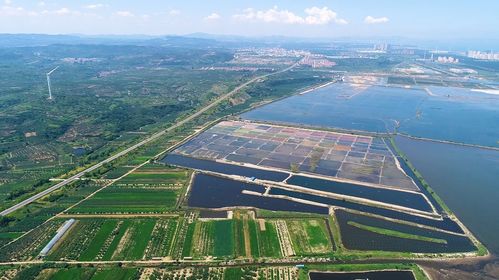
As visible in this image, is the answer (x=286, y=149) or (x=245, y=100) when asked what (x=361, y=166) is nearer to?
(x=286, y=149)

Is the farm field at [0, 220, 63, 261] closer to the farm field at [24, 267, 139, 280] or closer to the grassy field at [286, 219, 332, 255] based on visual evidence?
the farm field at [24, 267, 139, 280]

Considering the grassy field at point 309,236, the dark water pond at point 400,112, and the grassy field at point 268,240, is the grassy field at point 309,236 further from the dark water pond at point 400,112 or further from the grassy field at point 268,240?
the dark water pond at point 400,112

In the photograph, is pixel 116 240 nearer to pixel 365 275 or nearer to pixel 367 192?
pixel 365 275

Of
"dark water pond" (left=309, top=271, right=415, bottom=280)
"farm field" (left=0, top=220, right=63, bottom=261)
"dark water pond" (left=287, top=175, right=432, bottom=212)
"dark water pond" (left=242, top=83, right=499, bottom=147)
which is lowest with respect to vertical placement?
"dark water pond" (left=309, top=271, right=415, bottom=280)

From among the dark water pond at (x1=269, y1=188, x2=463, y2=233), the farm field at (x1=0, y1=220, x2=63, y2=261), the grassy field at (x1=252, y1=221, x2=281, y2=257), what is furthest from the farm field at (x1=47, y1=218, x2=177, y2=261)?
the dark water pond at (x1=269, y1=188, x2=463, y2=233)

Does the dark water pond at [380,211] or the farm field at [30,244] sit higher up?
the dark water pond at [380,211]

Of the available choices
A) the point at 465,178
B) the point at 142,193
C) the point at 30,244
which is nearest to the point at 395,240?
the point at 465,178

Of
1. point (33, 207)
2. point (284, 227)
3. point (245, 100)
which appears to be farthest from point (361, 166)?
point (245, 100)

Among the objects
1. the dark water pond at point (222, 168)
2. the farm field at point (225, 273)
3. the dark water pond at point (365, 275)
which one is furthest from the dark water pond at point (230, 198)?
the farm field at point (225, 273)
